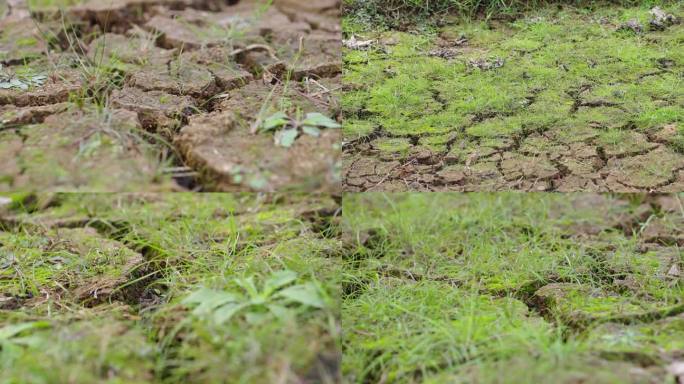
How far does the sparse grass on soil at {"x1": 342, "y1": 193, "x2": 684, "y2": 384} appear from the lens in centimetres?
161

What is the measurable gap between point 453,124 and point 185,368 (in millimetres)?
1313

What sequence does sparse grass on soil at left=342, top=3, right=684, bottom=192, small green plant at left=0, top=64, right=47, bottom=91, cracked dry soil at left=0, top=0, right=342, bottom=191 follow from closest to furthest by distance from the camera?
cracked dry soil at left=0, top=0, right=342, bottom=191 < sparse grass on soil at left=342, top=3, right=684, bottom=192 < small green plant at left=0, top=64, right=47, bottom=91

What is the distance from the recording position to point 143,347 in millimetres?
1599

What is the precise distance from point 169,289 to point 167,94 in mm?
641

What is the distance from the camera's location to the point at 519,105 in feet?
8.40

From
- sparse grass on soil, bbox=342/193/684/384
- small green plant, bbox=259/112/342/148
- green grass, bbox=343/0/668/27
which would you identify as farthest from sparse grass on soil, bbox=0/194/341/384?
green grass, bbox=343/0/668/27

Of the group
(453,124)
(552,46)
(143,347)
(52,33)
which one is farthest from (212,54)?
(143,347)

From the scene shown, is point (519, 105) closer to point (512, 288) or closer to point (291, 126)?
point (512, 288)

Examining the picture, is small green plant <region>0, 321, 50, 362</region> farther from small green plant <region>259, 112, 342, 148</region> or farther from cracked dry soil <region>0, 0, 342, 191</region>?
small green plant <region>259, 112, 342, 148</region>

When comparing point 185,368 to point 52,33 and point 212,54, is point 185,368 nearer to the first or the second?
point 212,54

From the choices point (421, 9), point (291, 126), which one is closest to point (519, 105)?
point (421, 9)

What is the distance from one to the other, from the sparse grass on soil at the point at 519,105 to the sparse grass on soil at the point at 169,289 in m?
0.36

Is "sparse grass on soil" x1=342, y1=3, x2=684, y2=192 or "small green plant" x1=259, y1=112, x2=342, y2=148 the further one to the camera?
"sparse grass on soil" x1=342, y1=3, x2=684, y2=192

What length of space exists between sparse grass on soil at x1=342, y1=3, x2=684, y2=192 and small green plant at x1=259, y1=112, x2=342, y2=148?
0.61ft
